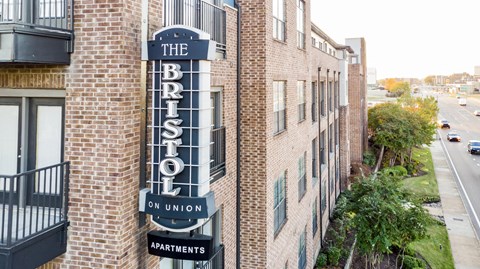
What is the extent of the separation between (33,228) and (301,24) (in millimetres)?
13759

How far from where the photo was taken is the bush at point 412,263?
20.0 meters

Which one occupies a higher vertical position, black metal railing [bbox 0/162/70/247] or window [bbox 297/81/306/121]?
window [bbox 297/81/306/121]

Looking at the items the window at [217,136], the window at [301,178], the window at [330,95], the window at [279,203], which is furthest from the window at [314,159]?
the window at [217,136]

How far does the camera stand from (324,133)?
24.0 m

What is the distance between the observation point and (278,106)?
42.6 feet

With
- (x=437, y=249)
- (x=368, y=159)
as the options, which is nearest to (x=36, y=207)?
(x=437, y=249)

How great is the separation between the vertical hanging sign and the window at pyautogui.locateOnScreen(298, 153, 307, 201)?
10510 millimetres

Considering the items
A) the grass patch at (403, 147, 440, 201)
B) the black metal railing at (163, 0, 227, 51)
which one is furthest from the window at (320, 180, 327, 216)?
the black metal railing at (163, 0, 227, 51)

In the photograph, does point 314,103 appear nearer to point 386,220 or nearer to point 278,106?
point 386,220

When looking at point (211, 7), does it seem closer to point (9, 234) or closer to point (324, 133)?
point (9, 234)

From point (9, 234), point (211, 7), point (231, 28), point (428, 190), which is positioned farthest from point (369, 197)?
point (428, 190)

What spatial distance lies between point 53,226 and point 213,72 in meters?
5.05

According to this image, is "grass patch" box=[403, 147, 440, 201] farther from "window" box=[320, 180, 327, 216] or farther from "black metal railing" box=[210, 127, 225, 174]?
"black metal railing" box=[210, 127, 225, 174]

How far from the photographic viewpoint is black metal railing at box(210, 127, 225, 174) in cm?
936
